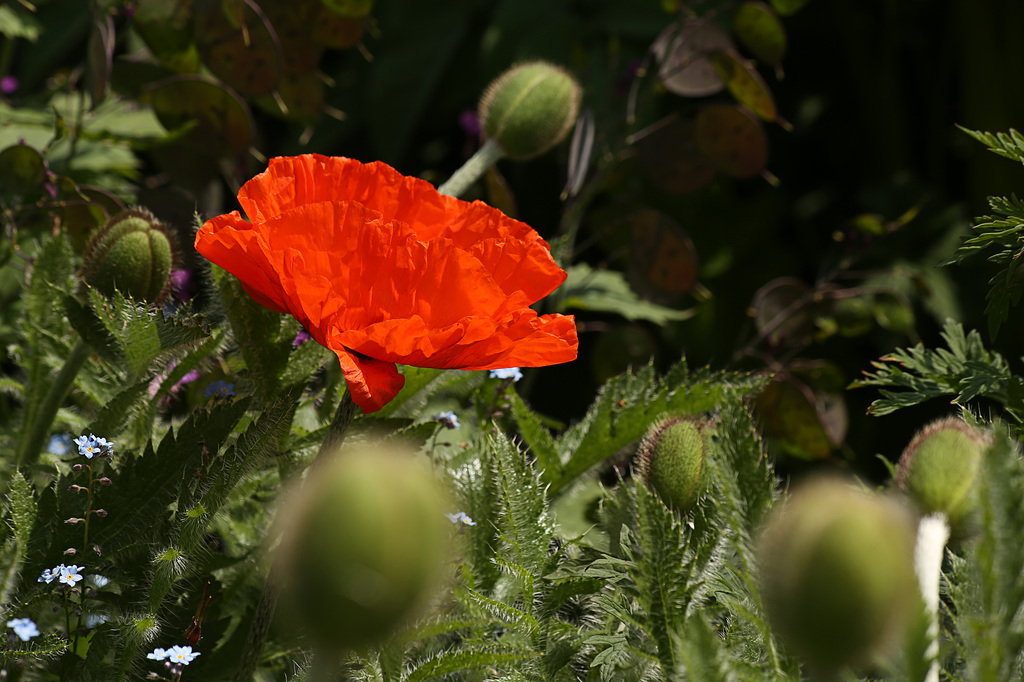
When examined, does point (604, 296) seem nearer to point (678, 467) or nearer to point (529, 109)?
point (529, 109)

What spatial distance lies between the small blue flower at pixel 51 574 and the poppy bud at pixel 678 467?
0.42 m

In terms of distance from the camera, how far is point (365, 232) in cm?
61

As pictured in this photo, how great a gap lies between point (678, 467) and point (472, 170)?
50 cm

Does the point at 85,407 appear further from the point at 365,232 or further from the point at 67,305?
the point at 365,232

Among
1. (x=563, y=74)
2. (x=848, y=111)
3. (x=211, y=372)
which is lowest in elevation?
(x=848, y=111)

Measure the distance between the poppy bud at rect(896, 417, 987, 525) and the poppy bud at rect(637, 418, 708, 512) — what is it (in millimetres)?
174

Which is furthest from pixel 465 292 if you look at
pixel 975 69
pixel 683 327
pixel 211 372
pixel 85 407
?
pixel 975 69

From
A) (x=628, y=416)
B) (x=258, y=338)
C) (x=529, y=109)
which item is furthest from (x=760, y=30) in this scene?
(x=258, y=338)

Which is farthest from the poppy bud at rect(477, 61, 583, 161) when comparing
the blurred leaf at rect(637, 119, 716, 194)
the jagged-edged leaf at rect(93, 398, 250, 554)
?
the jagged-edged leaf at rect(93, 398, 250, 554)

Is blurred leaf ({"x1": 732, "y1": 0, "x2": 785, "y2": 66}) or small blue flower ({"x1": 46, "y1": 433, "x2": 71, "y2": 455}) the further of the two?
blurred leaf ({"x1": 732, "y1": 0, "x2": 785, "y2": 66})

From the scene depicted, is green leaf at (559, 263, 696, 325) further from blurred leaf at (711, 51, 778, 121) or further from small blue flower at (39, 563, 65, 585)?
small blue flower at (39, 563, 65, 585)

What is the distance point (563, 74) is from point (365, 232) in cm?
66

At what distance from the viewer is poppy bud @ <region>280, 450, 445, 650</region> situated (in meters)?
0.38

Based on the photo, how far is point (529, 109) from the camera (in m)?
1.13
